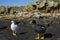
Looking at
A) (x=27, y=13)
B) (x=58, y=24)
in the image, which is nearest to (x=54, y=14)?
(x=27, y=13)

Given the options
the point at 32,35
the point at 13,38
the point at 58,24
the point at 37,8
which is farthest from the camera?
the point at 37,8

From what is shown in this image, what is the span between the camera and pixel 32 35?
49.3 feet

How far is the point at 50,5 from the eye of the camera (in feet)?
81.4

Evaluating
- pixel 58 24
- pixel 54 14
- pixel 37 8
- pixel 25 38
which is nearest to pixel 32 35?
pixel 25 38

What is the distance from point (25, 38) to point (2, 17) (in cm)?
1045

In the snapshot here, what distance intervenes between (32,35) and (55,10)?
10.2 metres

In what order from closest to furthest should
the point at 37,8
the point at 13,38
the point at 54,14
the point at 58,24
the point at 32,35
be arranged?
the point at 13,38 < the point at 32,35 < the point at 58,24 < the point at 54,14 < the point at 37,8

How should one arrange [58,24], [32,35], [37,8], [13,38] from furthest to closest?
[37,8]
[58,24]
[32,35]
[13,38]

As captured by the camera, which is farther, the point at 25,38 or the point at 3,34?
the point at 3,34

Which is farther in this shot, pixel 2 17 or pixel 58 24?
pixel 2 17

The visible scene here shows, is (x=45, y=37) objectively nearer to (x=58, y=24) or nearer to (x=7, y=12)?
(x=58, y=24)

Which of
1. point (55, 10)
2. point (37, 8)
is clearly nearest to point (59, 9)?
point (55, 10)

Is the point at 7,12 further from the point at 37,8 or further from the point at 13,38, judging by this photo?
the point at 13,38

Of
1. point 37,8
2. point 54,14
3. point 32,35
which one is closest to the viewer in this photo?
point 32,35
